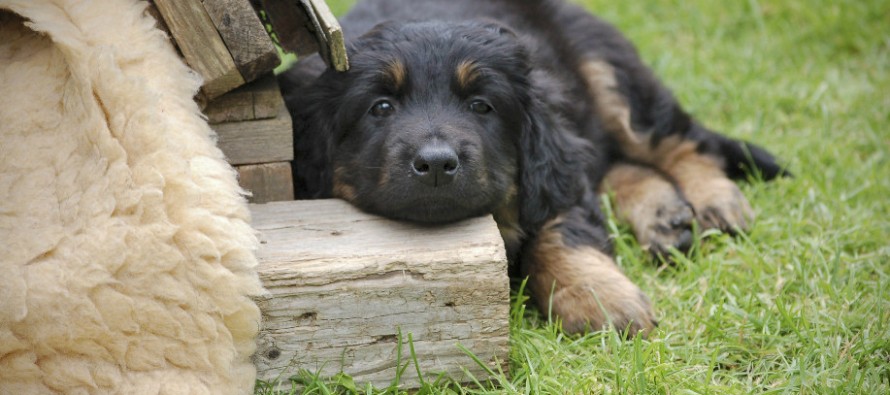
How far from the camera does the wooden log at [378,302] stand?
2270mm

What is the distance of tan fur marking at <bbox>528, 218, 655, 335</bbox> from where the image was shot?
268 centimetres

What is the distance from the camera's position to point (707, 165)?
3.74 metres

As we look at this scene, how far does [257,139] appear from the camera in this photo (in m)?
2.67

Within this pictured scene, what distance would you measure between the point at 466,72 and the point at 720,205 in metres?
1.29

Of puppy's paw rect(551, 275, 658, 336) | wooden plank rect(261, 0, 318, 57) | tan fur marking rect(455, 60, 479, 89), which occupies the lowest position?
puppy's paw rect(551, 275, 658, 336)

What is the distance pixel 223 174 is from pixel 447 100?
0.77 metres

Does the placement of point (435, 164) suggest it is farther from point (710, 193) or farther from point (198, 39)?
point (710, 193)

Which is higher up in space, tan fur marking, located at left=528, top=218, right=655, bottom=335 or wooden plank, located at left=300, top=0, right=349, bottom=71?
wooden plank, located at left=300, top=0, right=349, bottom=71

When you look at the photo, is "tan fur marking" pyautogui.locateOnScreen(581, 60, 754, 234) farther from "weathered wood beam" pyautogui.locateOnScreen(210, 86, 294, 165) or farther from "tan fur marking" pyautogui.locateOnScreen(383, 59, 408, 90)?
"weathered wood beam" pyautogui.locateOnScreen(210, 86, 294, 165)

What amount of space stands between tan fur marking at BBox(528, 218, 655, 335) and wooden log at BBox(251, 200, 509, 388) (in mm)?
375

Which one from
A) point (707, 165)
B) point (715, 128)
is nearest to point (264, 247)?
point (707, 165)

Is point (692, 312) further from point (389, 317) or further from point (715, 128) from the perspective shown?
point (715, 128)

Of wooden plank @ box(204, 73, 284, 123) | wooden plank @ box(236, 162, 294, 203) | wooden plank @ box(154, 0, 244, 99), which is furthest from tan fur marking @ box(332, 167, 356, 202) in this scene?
wooden plank @ box(154, 0, 244, 99)

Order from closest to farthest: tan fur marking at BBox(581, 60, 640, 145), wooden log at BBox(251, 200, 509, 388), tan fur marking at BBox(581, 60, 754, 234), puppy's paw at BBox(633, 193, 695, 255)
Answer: wooden log at BBox(251, 200, 509, 388) → puppy's paw at BBox(633, 193, 695, 255) → tan fur marking at BBox(581, 60, 754, 234) → tan fur marking at BBox(581, 60, 640, 145)
